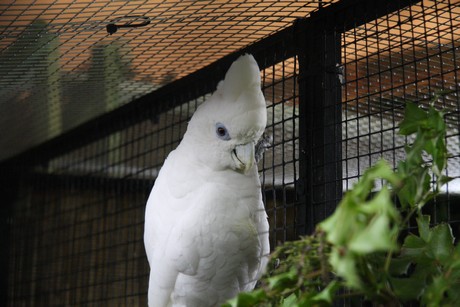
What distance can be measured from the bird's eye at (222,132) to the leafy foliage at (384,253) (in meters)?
0.42

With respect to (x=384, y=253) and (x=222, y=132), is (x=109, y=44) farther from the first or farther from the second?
(x=384, y=253)

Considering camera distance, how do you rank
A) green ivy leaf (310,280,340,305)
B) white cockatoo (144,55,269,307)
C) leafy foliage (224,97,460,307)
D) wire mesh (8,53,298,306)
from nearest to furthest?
leafy foliage (224,97,460,307)
green ivy leaf (310,280,340,305)
white cockatoo (144,55,269,307)
wire mesh (8,53,298,306)

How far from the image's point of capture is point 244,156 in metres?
1.37

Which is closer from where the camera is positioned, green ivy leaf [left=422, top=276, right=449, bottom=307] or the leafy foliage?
the leafy foliage

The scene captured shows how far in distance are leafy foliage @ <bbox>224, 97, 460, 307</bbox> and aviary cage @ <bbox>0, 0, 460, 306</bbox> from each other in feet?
0.89

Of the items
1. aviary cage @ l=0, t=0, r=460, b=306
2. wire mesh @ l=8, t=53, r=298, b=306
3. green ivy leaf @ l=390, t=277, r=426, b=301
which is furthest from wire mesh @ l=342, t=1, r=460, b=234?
green ivy leaf @ l=390, t=277, r=426, b=301

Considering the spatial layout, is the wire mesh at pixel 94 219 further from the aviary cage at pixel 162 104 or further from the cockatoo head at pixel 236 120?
the cockatoo head at pixel 236 120

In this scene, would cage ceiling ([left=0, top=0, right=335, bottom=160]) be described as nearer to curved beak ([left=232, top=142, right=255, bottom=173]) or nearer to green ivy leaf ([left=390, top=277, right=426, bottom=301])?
curved beak ([left=232, top=142, right=255, bottom=173])

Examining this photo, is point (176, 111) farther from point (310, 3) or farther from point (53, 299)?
point (53, 299)

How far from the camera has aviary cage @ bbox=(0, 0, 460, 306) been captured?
1439 mm

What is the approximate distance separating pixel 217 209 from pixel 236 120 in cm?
17

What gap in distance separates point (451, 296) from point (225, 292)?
1.80 ft

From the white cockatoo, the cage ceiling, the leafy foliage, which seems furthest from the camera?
the cage ceiling

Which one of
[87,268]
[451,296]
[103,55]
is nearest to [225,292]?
[451,296]
